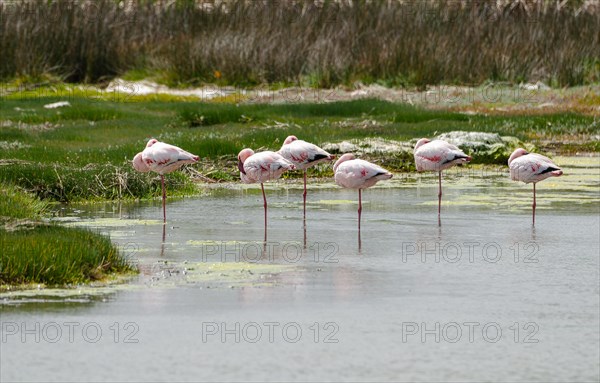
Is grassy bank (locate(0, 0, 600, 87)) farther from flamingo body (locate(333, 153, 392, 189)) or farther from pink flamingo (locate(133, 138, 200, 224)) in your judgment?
flamingo body (locate(333, 153, 392, 189))

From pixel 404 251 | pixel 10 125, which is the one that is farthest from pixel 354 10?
pixel 404 251

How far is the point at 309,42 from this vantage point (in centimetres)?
3600

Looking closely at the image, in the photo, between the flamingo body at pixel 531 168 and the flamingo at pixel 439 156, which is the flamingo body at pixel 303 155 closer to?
the flamingo at pixel 439 156

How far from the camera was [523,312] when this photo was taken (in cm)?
946

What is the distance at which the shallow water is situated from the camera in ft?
26.2

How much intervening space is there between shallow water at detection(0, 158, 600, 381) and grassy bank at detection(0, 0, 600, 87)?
1886cm

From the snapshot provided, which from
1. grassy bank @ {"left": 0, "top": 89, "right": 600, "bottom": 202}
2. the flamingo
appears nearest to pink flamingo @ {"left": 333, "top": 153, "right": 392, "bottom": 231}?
the flamingo

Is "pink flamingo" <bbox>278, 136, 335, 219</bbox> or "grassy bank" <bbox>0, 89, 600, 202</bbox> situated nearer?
"pink flamingo" <bbox>278, 136, 335, 219</bbox>

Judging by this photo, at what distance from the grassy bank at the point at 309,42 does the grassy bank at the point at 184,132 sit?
308 cm

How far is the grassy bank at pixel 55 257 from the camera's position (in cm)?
1012

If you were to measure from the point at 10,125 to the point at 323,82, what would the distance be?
10933mm

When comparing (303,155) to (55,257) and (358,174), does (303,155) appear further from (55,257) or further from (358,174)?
(55,257)

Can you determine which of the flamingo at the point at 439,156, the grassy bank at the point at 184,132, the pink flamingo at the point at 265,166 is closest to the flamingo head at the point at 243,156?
the pink flamingo at the point at 265,166

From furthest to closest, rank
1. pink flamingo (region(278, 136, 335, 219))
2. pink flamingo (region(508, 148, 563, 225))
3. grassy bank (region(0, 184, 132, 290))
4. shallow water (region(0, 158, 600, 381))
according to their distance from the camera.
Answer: pink flamingo (region(278, 136, 335, 219)), pink flamingo (region(508, 148, 563, 225)), grassy bank (region(0, 184, 132, 290)), shallow water (region(0, 158, 600, 381))
